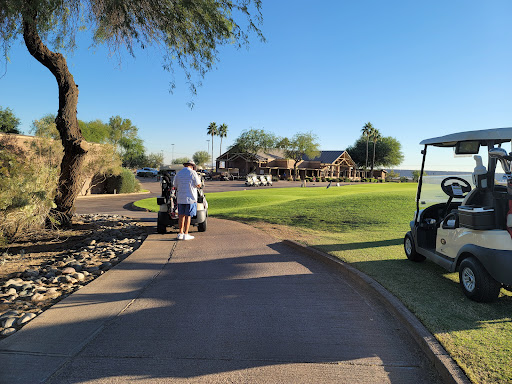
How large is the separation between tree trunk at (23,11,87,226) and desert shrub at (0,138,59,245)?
33.2 inches

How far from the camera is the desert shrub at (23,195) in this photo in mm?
8323

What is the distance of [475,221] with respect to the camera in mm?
4508

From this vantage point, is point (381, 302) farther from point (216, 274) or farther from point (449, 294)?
point (216, 274)

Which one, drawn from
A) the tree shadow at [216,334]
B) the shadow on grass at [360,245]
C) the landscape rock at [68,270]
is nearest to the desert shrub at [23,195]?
the landscape rock at [68,270]

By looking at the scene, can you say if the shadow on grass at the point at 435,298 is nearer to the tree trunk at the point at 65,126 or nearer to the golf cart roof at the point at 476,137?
the golf cart roof at the point at 476,137

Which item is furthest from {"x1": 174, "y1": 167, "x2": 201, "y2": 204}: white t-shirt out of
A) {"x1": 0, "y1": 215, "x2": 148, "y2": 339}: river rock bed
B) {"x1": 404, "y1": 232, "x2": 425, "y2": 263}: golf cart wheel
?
{"x1": 404, "y1": 232, "x2": 425, "y2": 263}: golf cart wheel

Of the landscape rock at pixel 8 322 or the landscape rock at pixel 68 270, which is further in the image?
the landscape rock at pixel 68 270

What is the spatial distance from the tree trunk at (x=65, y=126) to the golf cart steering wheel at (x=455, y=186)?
9488 mm

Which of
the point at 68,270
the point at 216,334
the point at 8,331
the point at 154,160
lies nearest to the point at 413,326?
the point at 216,334

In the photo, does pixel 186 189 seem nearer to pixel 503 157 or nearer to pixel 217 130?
pixel 503 157

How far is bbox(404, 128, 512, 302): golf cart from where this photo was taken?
429cm

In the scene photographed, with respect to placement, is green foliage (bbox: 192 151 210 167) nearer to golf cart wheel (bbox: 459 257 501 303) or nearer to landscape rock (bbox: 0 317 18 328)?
landscape rock (bbox: 0 317 18 328)

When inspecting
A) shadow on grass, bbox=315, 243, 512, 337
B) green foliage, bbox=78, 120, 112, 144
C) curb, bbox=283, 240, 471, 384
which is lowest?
curb, bbox=283, 240, 471, 384

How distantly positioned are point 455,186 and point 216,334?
4.51 meters
